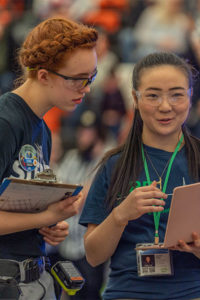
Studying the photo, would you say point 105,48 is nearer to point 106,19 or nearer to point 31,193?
point 106,19

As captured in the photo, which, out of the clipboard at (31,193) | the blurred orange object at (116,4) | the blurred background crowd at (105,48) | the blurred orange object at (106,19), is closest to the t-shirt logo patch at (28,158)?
the clipboard at (31,193)

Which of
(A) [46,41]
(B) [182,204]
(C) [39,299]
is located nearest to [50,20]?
(A) [46,41]

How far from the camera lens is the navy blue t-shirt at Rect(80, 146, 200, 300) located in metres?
2.16

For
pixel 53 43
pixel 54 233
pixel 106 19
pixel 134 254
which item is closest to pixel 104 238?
pixel 134 254

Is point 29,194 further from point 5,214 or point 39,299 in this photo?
point 39,299

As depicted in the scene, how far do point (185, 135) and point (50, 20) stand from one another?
2.51ft

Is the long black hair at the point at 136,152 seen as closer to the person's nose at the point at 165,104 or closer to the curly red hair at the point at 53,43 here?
the person's nose at the point at 165,104

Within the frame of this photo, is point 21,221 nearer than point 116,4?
Yes

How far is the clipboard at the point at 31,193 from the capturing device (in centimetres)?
201

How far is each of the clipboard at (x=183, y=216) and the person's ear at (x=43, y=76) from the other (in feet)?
2.40

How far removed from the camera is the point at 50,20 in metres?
2.36

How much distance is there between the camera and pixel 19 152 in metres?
2.22

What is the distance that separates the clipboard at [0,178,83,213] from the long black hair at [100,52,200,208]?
228 millimetres

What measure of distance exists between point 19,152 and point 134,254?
24.0 inches
